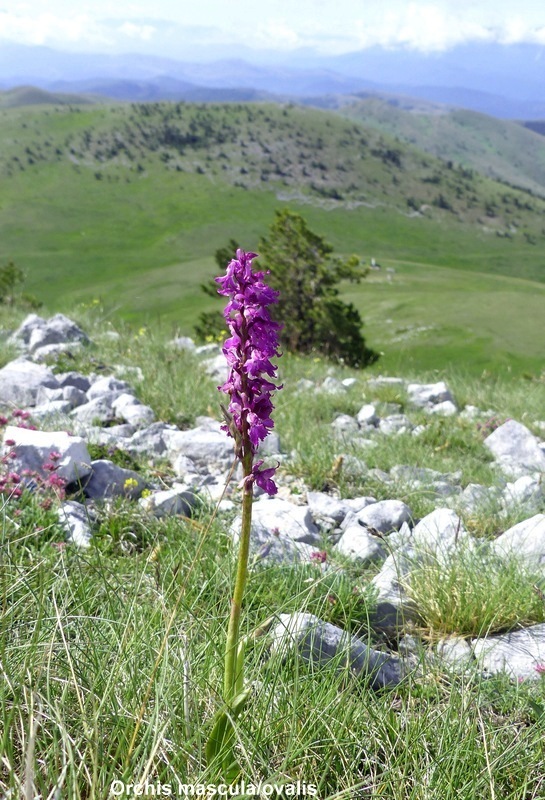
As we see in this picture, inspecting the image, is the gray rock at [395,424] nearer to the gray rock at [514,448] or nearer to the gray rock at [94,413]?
the gray rock at [514,448]

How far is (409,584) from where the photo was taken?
150 inches

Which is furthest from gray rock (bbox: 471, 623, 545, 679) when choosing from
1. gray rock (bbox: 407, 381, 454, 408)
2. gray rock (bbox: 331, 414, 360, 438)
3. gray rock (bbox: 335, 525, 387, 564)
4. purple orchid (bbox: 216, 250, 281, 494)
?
gray rock (bbox: 407, 381, 454, 408)

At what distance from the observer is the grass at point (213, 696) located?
7.00 ft

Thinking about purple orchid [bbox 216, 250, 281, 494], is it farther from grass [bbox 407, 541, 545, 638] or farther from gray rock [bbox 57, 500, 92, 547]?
gray rock [bbox 57, 500, 92, 547]

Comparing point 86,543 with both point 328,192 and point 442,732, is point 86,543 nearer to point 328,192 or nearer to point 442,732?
point 442,732

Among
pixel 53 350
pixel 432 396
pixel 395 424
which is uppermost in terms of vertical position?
pixel 53 350

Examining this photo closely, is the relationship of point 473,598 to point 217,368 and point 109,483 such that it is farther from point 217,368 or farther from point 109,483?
point 217,368

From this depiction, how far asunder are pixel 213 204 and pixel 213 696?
153m

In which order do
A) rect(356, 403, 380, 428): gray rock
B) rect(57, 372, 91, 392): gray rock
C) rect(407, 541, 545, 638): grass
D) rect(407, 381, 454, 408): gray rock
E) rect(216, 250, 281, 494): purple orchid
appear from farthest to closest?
rect(407, 381, 454, 408): gray rock
rect(356, 403, 380, 428): gray rock
rect(57, 372, 91, 392): gray rock
rect(407, 541, 545, 638): grass
rect(216, 250, 281, 494): purple orchid

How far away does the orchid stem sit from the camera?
6.84ft

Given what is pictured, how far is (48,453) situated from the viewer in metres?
4.99

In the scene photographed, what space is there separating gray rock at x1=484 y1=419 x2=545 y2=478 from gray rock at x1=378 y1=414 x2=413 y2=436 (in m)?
1.01

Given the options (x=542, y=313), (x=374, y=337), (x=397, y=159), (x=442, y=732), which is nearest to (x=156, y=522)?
(x=442, y=732)

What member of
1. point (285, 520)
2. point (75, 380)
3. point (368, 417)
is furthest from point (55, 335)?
point (285, 520)
